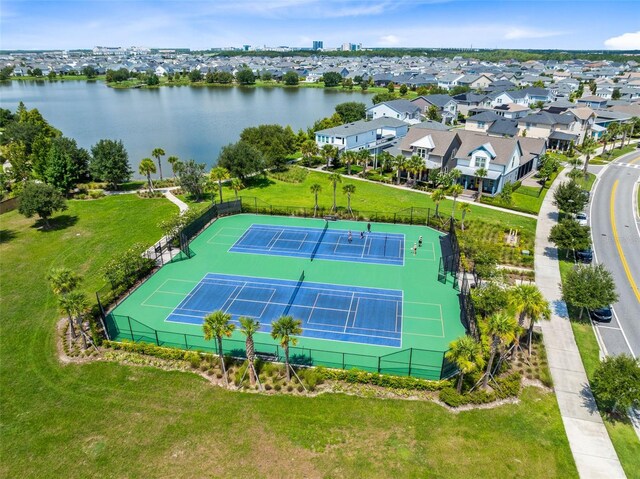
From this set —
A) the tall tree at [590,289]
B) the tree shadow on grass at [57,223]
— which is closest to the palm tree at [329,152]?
the tree shadow on grass at [57,223]

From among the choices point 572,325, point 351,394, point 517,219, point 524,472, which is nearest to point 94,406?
point 351,394

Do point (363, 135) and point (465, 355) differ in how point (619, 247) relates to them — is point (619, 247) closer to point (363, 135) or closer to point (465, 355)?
point (465, 355)

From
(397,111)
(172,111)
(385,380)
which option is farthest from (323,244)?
(172,111)

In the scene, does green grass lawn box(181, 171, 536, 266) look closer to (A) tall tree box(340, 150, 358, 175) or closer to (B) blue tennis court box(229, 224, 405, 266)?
(A) tall tree box(340, 150, 358, 175)

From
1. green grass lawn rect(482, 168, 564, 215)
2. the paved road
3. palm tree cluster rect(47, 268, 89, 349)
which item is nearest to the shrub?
the paved road

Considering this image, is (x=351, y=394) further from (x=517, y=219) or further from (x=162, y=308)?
(x=517, y=219)

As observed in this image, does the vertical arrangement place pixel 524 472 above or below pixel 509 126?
below
